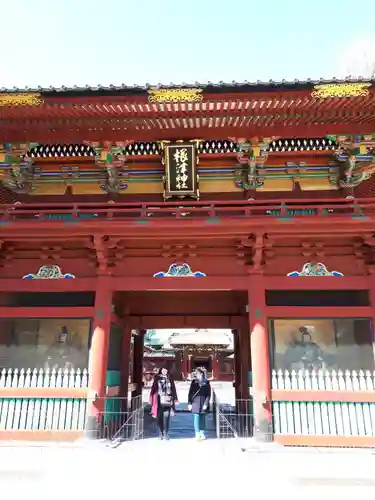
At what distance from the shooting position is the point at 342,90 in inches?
324

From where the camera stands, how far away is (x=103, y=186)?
10672 mm

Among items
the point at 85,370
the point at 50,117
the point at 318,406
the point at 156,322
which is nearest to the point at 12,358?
the point at 85,370

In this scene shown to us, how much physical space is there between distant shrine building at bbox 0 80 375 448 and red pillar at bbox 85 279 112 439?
0.11 feet

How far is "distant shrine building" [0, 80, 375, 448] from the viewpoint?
870cm

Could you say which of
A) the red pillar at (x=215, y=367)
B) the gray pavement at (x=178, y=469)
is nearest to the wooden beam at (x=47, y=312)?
the gray pavement at (x=178, y=469)

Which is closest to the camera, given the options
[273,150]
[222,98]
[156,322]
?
[222,98]

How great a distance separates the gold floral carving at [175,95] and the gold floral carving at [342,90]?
2.61m

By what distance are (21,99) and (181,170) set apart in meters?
4.11

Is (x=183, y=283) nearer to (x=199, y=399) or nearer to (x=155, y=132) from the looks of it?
(x=199, y=399)

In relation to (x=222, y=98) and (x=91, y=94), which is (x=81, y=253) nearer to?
(x=91, y=94)

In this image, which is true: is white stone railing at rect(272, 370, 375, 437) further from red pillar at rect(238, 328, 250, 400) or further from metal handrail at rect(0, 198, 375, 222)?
metal handrail at rect(0, 198, 375, 222)

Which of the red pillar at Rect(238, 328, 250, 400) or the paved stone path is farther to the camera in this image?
the red pillar at Rect(238, 328, 250, 400)

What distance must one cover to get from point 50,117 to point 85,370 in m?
6.25

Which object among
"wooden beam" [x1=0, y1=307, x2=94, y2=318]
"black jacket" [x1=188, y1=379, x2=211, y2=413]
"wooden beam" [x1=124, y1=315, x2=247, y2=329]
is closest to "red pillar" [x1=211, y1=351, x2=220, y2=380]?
"wooden beam" [x1=124, y1=315, x2=247, y2=329]
